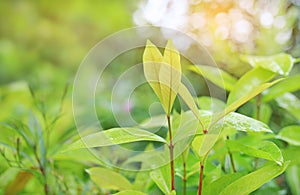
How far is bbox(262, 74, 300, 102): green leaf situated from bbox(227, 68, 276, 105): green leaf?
0.04 m

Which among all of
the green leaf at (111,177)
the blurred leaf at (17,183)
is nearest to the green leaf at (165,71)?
the green leaf at (111,177)

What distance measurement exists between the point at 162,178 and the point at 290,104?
24 cm

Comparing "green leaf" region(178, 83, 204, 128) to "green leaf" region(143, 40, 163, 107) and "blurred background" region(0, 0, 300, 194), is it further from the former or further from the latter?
"blurred background" region(0, 0, 300, 194)

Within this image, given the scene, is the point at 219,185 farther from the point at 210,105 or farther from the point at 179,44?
the point at 179,44

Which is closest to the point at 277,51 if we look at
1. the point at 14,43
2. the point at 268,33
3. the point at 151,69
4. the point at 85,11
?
the point at 268,33

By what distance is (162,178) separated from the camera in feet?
1.16

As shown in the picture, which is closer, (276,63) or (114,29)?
(276,63)

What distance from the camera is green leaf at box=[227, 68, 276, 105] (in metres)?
0.43

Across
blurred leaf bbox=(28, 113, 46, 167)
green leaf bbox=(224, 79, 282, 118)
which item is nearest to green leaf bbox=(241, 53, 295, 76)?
green leaf bbox=(224, 79, 282, 118)

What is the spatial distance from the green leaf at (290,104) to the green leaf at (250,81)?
0.09 metres

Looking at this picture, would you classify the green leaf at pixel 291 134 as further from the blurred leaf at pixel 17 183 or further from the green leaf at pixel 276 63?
the blurred leaf at pixel 17 183

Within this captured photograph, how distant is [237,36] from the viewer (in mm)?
878

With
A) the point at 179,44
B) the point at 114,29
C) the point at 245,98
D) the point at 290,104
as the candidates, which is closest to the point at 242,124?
the point at 245,98

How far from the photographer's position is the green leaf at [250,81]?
0.43 m
